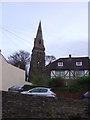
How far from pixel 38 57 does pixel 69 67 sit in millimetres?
14480

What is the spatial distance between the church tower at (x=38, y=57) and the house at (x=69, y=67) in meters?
8.65

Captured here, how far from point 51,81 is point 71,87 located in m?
4.66

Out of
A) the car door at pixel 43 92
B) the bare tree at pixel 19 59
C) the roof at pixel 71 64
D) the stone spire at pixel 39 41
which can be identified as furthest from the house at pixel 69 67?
the car door at pixel 43 92

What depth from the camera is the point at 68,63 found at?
57.4m

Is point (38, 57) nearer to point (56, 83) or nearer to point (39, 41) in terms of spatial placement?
point (39, 41)

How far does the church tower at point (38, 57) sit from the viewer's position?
218 ft

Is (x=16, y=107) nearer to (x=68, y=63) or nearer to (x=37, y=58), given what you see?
(x=68, y=63)

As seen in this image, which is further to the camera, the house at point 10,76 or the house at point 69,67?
the house at point 69,67

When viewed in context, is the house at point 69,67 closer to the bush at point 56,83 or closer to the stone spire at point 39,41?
the stone spire at point 39,41

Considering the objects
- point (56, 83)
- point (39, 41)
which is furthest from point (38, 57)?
point (56, 83)

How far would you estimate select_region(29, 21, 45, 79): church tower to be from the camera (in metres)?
66.4

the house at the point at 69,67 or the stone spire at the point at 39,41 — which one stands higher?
the stone spire at the point at 39,41

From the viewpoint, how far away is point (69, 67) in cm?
5581

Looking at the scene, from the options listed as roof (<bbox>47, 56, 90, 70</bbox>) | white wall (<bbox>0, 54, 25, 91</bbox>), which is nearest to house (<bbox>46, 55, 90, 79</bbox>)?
roof (<bbox>47, 56, 90, 70</bbox>)
